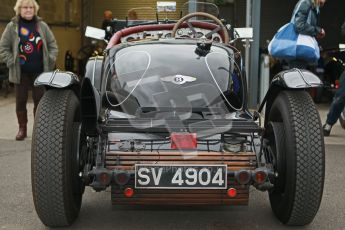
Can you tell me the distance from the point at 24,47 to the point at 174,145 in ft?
13.1

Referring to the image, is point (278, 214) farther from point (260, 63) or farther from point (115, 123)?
point (260, 63)

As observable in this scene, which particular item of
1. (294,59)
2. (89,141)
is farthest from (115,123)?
(294,59)

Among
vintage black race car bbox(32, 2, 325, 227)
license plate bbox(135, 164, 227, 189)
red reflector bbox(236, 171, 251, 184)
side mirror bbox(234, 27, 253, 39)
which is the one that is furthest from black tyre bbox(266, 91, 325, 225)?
side mirror bbox(234, 27, 253, 39)

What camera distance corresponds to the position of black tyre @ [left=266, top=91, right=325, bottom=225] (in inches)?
139

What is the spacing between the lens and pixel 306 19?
6.44 metres

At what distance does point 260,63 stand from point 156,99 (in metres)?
6.06

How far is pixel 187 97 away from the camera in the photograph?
4.27 meters

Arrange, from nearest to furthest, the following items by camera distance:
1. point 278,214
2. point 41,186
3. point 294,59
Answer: point 41,186
point 278,214
point 294,59

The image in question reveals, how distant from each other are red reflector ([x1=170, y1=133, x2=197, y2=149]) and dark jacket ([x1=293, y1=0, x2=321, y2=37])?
3.39 meters

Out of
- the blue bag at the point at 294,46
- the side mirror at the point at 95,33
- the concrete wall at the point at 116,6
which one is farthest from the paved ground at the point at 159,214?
the concrete wall at the point at 116,6

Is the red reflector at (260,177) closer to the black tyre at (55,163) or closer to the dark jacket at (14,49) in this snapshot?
the black tyre at (55,163)

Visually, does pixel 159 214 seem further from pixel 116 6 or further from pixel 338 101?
pixel 116 6

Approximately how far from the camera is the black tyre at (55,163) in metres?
3.45

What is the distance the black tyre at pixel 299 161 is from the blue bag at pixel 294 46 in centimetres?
269
